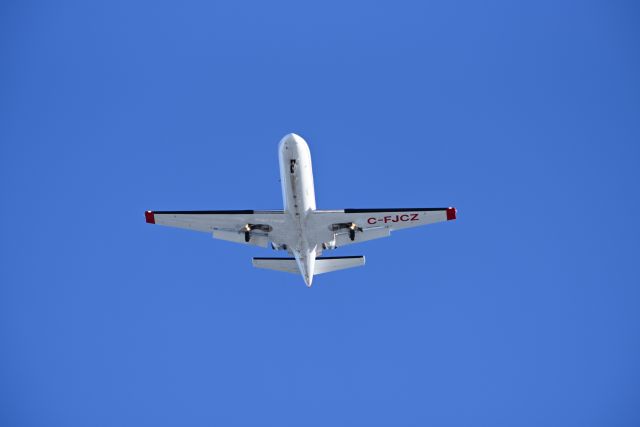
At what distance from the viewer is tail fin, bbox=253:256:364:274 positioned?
56469mm

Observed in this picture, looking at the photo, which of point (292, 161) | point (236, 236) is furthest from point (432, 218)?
point (236, 236)

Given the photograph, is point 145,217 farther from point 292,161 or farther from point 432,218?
point 432,218

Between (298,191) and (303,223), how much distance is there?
130 inches

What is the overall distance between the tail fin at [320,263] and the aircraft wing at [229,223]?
3070mm

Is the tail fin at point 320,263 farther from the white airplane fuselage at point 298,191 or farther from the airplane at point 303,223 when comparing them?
the white airplane fuselage at point 298,191

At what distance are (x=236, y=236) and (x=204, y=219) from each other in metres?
2.88

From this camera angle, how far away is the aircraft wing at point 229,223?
173 feet

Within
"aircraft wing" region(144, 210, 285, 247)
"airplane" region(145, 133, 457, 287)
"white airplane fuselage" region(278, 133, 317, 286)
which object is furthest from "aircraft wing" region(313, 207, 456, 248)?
"aircraft wing" region(144, 210, 285, 247)

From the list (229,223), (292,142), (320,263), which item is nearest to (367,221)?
(320,263)

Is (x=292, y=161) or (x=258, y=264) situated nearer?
(x=292, y=161)

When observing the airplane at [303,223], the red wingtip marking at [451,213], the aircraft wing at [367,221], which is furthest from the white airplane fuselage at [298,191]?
the red wingtip marking at [451,213]

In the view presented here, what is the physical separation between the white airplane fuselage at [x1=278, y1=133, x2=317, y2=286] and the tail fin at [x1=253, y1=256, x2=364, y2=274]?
2106 mm

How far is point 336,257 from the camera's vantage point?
185 feet

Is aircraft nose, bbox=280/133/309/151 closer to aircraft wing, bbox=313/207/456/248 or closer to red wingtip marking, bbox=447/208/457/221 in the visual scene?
aircraft wing, bbox=313/207/456/248
